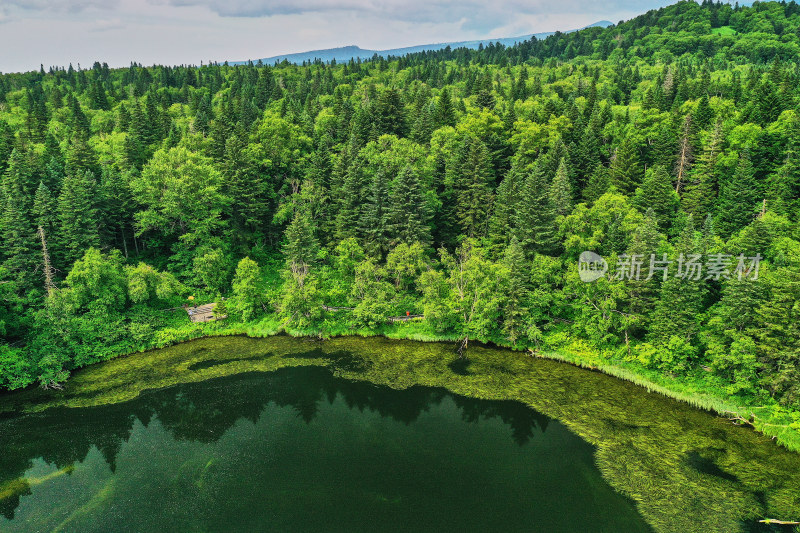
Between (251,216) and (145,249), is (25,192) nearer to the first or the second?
(145,249)

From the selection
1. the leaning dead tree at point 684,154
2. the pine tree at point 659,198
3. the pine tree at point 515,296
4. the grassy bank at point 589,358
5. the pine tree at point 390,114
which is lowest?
the grassy bank at point 589,358

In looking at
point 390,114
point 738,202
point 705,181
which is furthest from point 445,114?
point 738,202

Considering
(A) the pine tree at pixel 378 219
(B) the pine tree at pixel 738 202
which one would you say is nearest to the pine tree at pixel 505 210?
(A) the pine tree at pixel 378 219

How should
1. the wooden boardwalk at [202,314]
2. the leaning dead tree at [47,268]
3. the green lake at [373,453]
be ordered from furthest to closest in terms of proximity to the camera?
the wooden boardwalk at [202,314] < the leaning dead tree at [47,268] < the green lake at [373,453]

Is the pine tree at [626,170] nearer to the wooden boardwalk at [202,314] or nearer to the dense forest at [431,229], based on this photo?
the dense forest at [431,229]

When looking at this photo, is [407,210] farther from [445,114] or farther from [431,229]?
[445,114]

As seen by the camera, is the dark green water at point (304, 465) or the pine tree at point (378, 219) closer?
the dark green water at point (304, 465)

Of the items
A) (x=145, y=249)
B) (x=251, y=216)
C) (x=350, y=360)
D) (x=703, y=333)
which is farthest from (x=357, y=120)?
(x=703, y=333)
